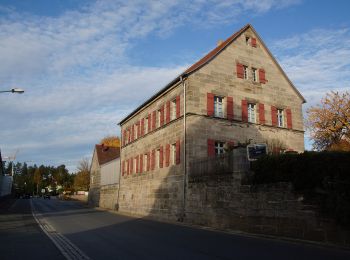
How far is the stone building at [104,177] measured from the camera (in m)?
44.5

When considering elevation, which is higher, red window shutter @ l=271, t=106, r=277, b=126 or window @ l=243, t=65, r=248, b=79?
window @ l=243, t=65, r=248, b=79

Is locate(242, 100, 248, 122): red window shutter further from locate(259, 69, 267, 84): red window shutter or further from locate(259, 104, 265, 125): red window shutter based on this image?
locate(259, 69, 267, 84): red window shutter

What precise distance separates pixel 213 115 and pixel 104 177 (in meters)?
26.5

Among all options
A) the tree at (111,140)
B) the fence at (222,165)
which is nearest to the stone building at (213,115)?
the fence at (222,165)

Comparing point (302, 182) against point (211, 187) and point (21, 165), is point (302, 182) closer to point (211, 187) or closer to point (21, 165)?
point (211, 187)

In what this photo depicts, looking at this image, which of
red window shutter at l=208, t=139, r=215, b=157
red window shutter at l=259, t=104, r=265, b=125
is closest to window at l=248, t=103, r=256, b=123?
red window shutter at l=259, t=104, r=265, b=125

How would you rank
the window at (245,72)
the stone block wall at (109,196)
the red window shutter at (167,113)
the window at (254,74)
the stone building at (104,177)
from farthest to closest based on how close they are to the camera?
the stone building at (104,177) < the stone block wall at (109,196) < the window at (254,74) < the window at (245,72) < the red window shutter at (167,113)

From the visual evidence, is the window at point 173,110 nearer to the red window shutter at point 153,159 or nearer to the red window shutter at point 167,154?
the red window shutter at point 167,154

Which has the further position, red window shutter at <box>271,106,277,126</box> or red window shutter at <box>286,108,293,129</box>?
red window shutter at <box>286,108,293,129</box>

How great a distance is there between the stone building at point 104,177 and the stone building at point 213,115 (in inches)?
401

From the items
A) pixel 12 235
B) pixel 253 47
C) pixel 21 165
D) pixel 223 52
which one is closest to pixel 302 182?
pixel 12 235

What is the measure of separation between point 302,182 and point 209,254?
599 cm

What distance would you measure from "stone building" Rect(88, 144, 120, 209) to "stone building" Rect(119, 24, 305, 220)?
10.2 meters

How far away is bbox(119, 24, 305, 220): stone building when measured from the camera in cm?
2661
